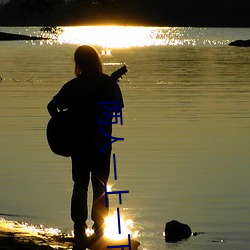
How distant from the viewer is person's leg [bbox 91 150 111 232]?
10.2 meters

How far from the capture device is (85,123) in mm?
10195

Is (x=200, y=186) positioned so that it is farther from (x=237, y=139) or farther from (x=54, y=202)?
(x=237, y=139)

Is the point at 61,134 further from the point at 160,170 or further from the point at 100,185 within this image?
the point at 160,170

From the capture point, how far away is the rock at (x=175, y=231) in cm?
1362

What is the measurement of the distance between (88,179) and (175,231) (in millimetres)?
3448

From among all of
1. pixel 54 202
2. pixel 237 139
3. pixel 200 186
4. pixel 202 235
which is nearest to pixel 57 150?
pixel 202 235

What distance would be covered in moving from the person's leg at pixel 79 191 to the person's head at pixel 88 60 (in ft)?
2.72

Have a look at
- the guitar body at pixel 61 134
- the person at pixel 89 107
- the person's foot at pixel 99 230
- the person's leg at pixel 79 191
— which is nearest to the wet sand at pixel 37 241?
the person's foot at pixel 99 230

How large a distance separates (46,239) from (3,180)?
7241 mm

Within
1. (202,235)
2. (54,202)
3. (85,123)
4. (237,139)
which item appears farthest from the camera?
(237,139)

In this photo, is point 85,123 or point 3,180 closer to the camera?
point 85,123

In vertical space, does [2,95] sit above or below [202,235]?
above

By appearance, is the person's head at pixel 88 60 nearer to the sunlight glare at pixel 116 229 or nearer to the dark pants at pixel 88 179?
the dark pants at pixel 88 179

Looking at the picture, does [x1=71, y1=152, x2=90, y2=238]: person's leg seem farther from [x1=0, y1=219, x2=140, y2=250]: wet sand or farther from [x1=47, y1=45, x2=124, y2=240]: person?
[x1=0, y1=219, x2=140, y2=250]: wet sand
